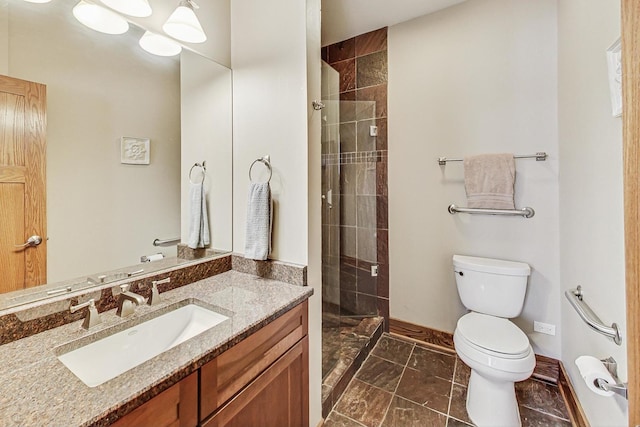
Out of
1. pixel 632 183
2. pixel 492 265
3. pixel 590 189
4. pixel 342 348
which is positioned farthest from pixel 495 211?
pixel 632 183

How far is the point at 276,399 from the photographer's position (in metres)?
1.07

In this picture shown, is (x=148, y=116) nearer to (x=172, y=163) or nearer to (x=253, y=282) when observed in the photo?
(x=172, y=163)

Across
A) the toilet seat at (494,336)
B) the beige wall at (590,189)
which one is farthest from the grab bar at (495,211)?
the toilet seat at (494,336)

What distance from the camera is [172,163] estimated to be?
54.9 inches

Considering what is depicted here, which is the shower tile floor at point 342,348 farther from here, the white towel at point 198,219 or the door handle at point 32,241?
the door handle at point 32,241

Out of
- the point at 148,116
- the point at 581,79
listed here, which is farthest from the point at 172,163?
the point at 581,79

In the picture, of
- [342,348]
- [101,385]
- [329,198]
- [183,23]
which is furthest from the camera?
[329,198]

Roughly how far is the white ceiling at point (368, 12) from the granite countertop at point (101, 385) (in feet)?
7.22

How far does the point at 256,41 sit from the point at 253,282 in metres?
1.29

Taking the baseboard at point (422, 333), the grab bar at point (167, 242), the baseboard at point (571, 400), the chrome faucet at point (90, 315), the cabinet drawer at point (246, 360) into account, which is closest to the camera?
the cabinet drawer at point (246, 360)

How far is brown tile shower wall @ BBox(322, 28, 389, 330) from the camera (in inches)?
96.0

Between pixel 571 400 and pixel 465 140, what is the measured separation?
1756mm

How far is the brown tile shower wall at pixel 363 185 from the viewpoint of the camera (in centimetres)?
244

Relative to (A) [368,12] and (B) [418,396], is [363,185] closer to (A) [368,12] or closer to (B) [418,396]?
(A) [368,12]
